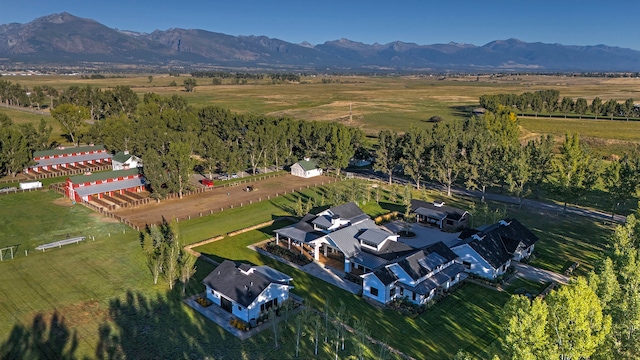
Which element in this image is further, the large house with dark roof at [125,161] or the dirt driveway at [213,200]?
→ the large house with dark roof at [125,161]

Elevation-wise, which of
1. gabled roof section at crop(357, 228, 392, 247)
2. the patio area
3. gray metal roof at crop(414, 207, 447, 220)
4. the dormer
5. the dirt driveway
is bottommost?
the dirt driveway

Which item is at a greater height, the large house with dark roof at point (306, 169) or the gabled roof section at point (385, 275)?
the gabled roof section at point (385, 275)

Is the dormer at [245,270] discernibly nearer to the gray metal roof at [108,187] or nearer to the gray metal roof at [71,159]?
the gray metal roof at [108,187]

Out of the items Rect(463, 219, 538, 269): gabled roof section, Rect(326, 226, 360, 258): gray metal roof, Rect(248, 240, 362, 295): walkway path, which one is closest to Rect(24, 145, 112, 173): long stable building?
Rect(248, 240, 362, 295): walkway path

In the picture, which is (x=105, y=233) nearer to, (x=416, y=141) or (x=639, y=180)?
(x=416, y=141)

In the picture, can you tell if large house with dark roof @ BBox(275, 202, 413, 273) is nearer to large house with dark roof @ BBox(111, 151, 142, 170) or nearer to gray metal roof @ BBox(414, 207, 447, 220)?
gray metal roof @ BBox(414, 207, 447, 220)

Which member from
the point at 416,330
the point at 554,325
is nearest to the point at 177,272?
the point at 416,330

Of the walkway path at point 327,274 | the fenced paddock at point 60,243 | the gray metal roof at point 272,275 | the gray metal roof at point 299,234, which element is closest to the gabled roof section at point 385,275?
the walkway path at point 327,274
